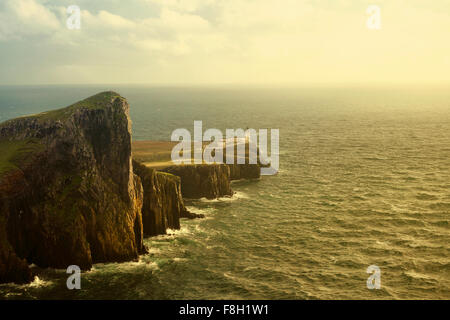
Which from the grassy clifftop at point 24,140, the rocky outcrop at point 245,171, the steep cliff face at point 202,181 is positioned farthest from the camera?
the rocky outcrop at point 245,171

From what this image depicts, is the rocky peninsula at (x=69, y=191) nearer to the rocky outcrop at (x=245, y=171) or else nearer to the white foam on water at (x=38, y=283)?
the white foam on water at (x=38, y=283)

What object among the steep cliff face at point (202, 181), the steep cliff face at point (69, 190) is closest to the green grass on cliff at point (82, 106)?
the steep cliff face at point (69, 190)

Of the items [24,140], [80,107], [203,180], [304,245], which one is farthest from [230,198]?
[24,140]

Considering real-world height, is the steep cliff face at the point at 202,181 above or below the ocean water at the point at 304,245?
above

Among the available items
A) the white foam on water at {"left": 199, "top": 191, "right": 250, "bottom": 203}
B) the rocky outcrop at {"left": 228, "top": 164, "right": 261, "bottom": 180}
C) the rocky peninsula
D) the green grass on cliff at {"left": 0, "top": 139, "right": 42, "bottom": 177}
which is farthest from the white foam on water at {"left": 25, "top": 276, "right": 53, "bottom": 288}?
the rocky outcrop at {"left": 228, "top": 164, "right": 261, "bottom": 180}

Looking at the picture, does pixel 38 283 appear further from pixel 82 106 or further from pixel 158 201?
pixel 82 106

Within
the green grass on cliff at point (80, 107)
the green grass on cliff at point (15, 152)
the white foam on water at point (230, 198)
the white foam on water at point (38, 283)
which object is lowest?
the white foam on water at point (38, 283)

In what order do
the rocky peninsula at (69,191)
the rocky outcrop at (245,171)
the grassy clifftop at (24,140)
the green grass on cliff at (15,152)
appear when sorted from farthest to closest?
the rocky outcrop at (245,171), the grassy clifftop at (24,140), the green grass on cliff at (15,152), the rocky peninsula at (69,191)
